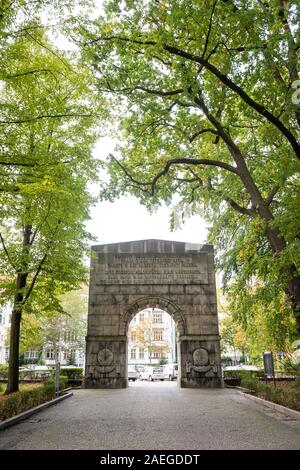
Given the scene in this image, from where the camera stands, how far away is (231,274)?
14.4m

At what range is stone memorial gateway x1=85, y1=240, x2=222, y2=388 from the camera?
57.5ft

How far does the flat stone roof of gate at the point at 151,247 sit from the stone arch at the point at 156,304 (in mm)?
2848

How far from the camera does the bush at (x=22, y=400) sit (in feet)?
25.4

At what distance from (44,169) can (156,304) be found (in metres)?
12.3

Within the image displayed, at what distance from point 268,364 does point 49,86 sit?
12.2 metres

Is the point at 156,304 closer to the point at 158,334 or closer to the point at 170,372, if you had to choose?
the point at 170,372

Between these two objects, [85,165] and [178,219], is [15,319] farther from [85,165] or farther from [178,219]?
[178,219]

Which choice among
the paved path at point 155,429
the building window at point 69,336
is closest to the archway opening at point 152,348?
the building window at point 69,336

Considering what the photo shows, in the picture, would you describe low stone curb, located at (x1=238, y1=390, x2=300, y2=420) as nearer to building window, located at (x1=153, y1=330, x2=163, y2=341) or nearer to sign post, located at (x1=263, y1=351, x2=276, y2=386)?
sign post, located at (x1=263, y1=351, x2=276, y2=386)

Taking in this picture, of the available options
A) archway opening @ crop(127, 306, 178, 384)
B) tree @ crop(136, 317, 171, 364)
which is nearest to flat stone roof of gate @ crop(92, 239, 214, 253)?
archway opening @ crop(127, 306, 178, 384)

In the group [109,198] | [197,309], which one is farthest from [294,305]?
[197,309]

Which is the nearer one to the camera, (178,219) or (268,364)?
(268,364)

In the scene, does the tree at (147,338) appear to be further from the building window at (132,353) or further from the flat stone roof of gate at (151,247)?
the flat stone roof of gate at (151,247)

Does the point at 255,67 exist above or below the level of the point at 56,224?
above
